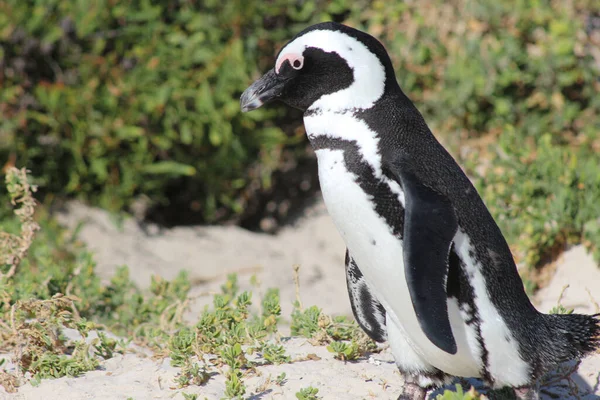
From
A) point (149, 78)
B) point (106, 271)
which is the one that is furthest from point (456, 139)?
point (106, 271)

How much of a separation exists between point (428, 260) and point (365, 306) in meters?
0.50

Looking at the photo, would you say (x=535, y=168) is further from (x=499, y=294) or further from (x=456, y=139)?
(x=499, y=294)

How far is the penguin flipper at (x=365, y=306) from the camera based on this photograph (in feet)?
8.09

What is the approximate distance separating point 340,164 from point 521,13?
299 cm

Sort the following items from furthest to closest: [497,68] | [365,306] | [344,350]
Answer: [497,68], [344,350], [365,306]

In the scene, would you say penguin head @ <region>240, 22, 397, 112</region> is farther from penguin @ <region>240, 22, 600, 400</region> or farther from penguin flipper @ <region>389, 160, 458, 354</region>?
penguin flipper @ <region>389, 160, 458, 354</region>

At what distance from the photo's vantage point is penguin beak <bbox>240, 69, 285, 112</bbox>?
2348 millimetres

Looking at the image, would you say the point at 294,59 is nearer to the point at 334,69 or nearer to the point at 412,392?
the point at 334,69

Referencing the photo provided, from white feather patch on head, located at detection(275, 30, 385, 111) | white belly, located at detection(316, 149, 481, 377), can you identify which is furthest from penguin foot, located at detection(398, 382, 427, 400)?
white feather patch on head, located at detection(275, 30, 385, 111)

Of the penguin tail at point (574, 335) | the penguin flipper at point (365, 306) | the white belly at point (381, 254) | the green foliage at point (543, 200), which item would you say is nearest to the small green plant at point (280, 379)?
the penguin flipper at point (365, 306)

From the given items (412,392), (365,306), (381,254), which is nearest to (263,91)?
(381,254)

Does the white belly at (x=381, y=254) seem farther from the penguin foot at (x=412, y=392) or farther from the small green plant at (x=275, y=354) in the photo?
the small green plant at (x=275, y=354)

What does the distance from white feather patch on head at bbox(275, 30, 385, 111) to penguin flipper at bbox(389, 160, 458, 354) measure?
30 cm

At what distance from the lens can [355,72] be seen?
224cm
